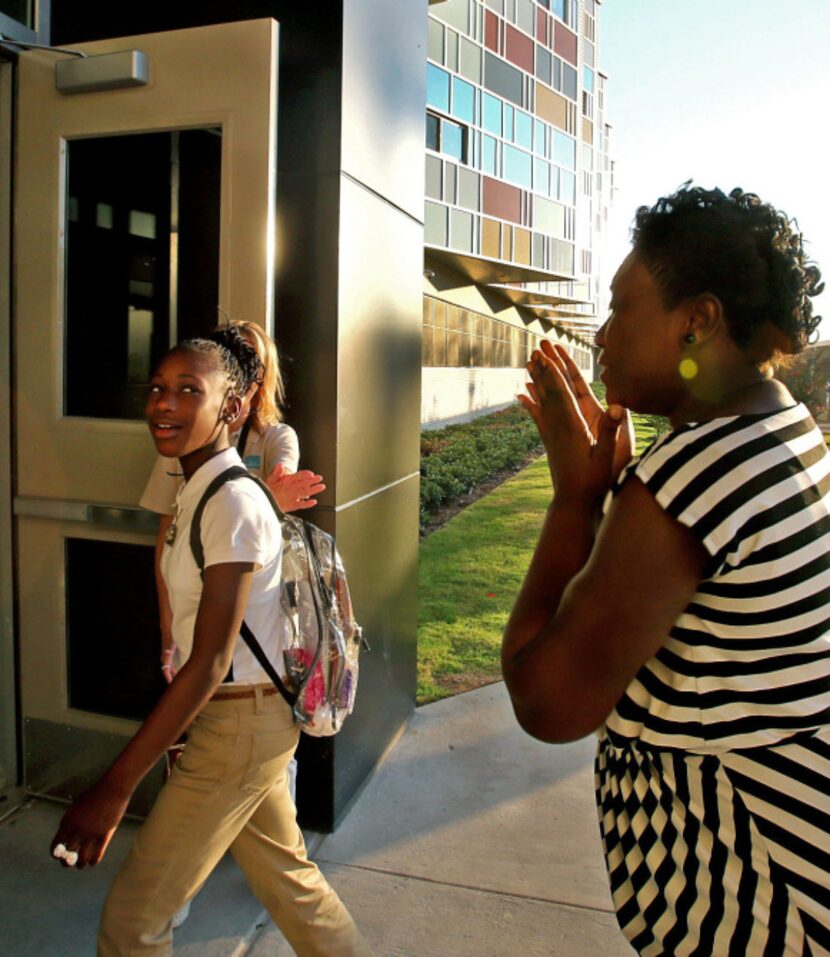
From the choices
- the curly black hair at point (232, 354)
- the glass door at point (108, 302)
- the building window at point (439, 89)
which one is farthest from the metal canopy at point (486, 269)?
the curly black hair at point (232, 354)

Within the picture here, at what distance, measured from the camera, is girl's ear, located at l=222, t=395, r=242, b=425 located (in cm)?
216

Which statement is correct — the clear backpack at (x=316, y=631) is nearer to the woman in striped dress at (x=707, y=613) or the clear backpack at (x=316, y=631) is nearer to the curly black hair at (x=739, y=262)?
the woman in striped dress at (x=707, y=613)

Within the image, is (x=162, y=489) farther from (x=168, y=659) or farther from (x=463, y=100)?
(x=463, y=100)

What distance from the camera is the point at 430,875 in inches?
125

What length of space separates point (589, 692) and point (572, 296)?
3285 cm

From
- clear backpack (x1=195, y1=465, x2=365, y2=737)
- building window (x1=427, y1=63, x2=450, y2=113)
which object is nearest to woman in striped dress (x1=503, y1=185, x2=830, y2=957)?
clear backpack (x1=195, y1=465, x2=365, y2=737)

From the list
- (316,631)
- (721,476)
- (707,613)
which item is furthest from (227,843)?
(721,476)

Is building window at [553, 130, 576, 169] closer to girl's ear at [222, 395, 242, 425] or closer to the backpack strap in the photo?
girl's ear at [222, 395, 242, 425]

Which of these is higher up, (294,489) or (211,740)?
(294,489)

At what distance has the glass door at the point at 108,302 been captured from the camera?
2955 millimetres

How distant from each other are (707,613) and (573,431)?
0.42 m

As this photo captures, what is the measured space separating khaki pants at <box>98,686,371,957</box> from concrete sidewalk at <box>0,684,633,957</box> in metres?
0.72

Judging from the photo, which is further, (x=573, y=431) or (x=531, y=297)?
(x=531, y=297)

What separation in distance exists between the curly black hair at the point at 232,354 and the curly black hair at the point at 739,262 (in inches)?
47.2
